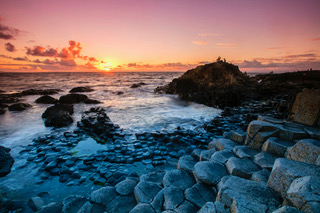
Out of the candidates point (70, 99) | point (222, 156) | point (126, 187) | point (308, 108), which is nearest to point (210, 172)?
point (222, 156)

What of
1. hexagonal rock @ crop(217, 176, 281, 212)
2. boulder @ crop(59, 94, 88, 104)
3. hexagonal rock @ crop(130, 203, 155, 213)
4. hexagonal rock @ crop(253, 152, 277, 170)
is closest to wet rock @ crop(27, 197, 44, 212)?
hexagonal rock @ crop(130, 203, 155, 213)

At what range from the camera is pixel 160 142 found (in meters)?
6.54

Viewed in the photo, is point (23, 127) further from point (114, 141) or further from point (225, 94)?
point (225, 94)

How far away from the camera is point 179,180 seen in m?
3.40

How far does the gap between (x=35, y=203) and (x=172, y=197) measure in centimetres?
330

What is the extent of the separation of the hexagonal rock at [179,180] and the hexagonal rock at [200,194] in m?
0.24

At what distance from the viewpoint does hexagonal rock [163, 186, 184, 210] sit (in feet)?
8.79

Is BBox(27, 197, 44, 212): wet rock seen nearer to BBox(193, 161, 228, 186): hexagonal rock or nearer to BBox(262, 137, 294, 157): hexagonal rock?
BBox(193, 161, 228, 186): hexagonal rock

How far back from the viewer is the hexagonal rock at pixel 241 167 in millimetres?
3049

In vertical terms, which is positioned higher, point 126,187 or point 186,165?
point 186,165

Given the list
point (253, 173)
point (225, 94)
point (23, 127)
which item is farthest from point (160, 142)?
point (225, 94)

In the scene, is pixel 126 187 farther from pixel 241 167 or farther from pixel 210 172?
pixel 241 167

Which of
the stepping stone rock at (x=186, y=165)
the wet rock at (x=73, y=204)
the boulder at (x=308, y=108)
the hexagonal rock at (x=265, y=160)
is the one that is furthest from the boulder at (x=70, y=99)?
the boulder at (x=308, y=108)

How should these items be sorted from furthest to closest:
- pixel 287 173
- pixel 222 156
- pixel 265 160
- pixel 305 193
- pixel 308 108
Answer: pixel 308 108
pixel 222 156
pixel 265 160
pixel 287 173
pixel 305 193
